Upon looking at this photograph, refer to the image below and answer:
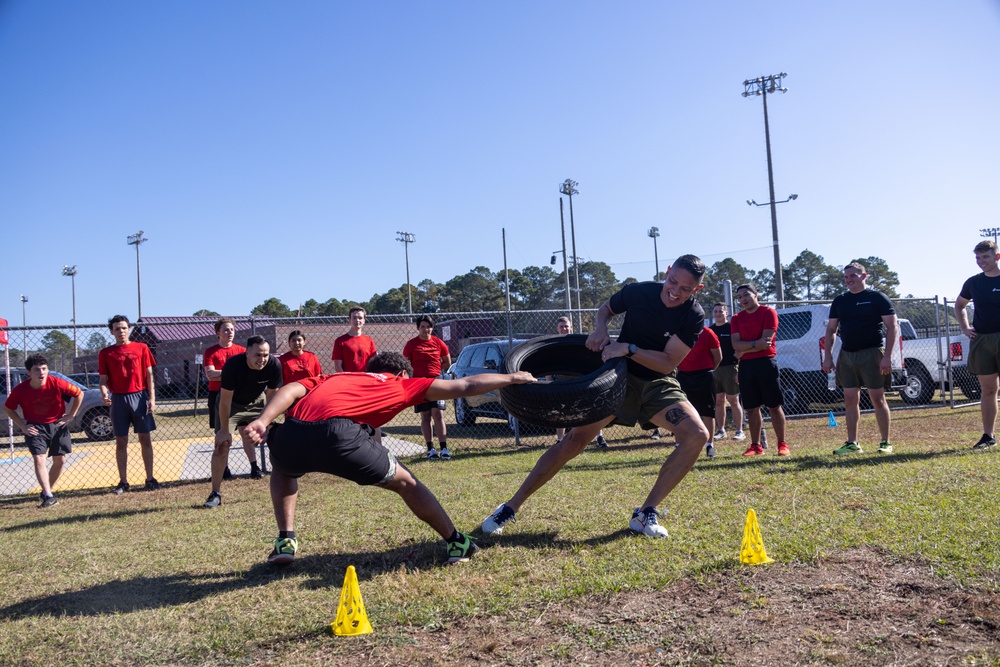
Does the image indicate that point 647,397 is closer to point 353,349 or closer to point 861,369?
point 861,369

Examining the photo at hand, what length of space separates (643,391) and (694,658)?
2.26 metres

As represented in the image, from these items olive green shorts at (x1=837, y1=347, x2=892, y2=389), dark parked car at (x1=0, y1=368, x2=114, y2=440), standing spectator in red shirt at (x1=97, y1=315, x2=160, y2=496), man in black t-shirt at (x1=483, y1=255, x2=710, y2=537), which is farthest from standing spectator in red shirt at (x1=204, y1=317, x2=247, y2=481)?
dark parked car at (x1=0, y1=368, x2=114, y2=440)

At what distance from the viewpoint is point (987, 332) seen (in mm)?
7340

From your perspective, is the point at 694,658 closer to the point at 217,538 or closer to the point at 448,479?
the point at 217,538

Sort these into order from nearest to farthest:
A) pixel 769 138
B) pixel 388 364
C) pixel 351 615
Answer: pixel 351 615 < pixel 388 364 < pixel 769 138

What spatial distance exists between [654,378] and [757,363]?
3.59 m

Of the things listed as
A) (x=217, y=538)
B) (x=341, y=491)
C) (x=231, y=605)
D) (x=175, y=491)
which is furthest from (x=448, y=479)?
(x=231, y=605)

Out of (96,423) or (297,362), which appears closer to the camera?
(297,362)

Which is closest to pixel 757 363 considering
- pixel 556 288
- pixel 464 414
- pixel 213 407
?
pixel 213 407

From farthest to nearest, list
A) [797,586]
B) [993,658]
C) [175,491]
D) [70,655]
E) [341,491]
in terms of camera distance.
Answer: [175,491] < [341,491] < [797,586] < [70,655] < [993,658]

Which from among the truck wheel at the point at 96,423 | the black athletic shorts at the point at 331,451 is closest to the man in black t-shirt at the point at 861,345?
the black athletic shorts at the point at 331,451

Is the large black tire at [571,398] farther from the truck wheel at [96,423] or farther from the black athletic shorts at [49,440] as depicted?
the truck wheel at [96,423]

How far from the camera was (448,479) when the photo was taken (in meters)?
7.48

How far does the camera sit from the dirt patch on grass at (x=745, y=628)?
288 centimetres
